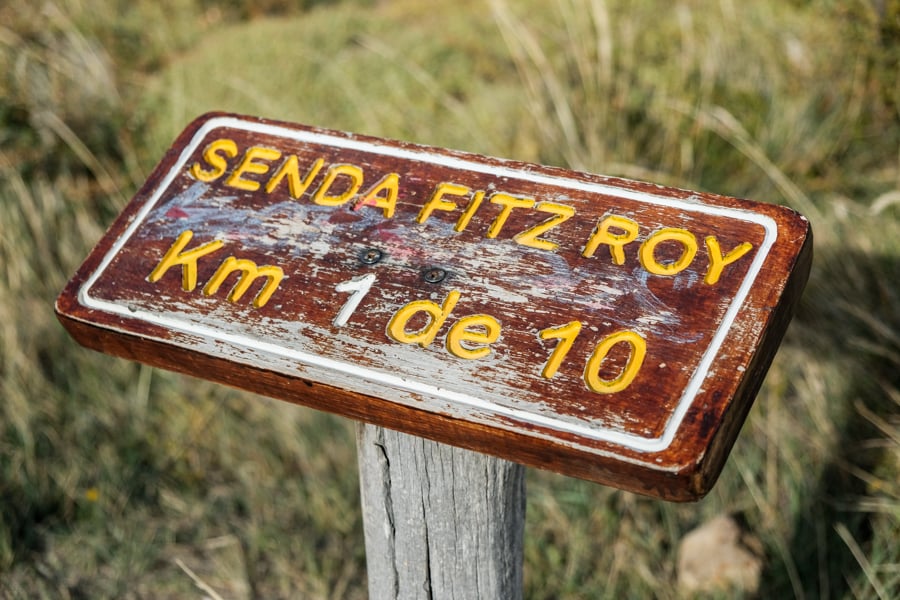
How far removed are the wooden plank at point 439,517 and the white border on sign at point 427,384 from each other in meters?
0.27

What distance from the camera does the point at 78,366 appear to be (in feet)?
9.82

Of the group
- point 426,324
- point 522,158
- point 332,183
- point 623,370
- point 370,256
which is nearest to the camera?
point 623,370

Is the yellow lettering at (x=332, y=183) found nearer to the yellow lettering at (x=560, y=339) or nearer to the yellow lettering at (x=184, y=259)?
the yellow lettering at (x=184, y=259)

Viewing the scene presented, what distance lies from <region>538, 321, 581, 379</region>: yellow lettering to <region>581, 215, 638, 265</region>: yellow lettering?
13 cm

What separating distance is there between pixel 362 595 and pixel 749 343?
1573 millimetres

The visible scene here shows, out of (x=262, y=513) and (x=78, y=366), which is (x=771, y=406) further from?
A: (x=78, y=366)

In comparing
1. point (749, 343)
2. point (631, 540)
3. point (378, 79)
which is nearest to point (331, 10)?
point (378, 79)

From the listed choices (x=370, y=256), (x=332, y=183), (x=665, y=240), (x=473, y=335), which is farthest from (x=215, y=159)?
(x=665, y=240)

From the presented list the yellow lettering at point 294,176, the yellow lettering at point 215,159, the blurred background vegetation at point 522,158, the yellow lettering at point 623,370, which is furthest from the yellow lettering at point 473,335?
the blurred background vegetation at point 522,158

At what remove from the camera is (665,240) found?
125 cm

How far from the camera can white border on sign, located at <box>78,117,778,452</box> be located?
1.07m

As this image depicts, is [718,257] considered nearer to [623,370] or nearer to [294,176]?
[623,370]

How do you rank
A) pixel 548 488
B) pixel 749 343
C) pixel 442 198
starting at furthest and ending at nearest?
pixel 548 488 → pixel 442 198 → pixel 749 343

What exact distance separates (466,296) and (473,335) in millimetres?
68
